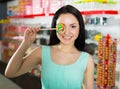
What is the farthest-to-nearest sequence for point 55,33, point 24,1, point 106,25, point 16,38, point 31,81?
point 16,38 < point 24,1 < point 31,81 < point 106,25 < point 55,33

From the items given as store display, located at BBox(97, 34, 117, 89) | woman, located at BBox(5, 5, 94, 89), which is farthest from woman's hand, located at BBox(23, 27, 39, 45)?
store display, located at BBox(97, 34, 117, 89)

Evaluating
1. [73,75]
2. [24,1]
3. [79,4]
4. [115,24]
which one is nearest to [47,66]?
[73,75]

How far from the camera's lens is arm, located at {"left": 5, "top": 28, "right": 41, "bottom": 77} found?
1249mm

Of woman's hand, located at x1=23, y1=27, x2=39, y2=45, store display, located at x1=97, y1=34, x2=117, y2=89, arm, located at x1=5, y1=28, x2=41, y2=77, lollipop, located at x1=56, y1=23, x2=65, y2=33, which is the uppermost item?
lollipop, located at x1=56, y1=23, x2=65, y2=33

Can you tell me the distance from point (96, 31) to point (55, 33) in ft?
3.63

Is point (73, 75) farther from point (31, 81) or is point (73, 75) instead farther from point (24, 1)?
point (24, 1)

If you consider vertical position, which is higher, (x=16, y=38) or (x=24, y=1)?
(x=24, y=1)

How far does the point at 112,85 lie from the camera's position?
7.34 ft

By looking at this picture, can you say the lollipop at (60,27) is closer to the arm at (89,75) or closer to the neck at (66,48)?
the neck at (66,48)

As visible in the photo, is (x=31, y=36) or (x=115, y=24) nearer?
(x=31, y=36)

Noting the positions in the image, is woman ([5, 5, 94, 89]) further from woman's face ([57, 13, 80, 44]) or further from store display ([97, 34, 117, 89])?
store display ([97, 34, 117, 89])

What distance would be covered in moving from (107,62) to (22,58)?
1144 millimetres

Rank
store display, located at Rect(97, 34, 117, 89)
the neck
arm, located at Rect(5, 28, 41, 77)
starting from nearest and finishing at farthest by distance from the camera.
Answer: arm, located at Rect(5, 28, 41, 77) < the neck < store display, located at Rect(97, 34, 117, 89)

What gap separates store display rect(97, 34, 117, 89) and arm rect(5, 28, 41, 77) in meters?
1.02
